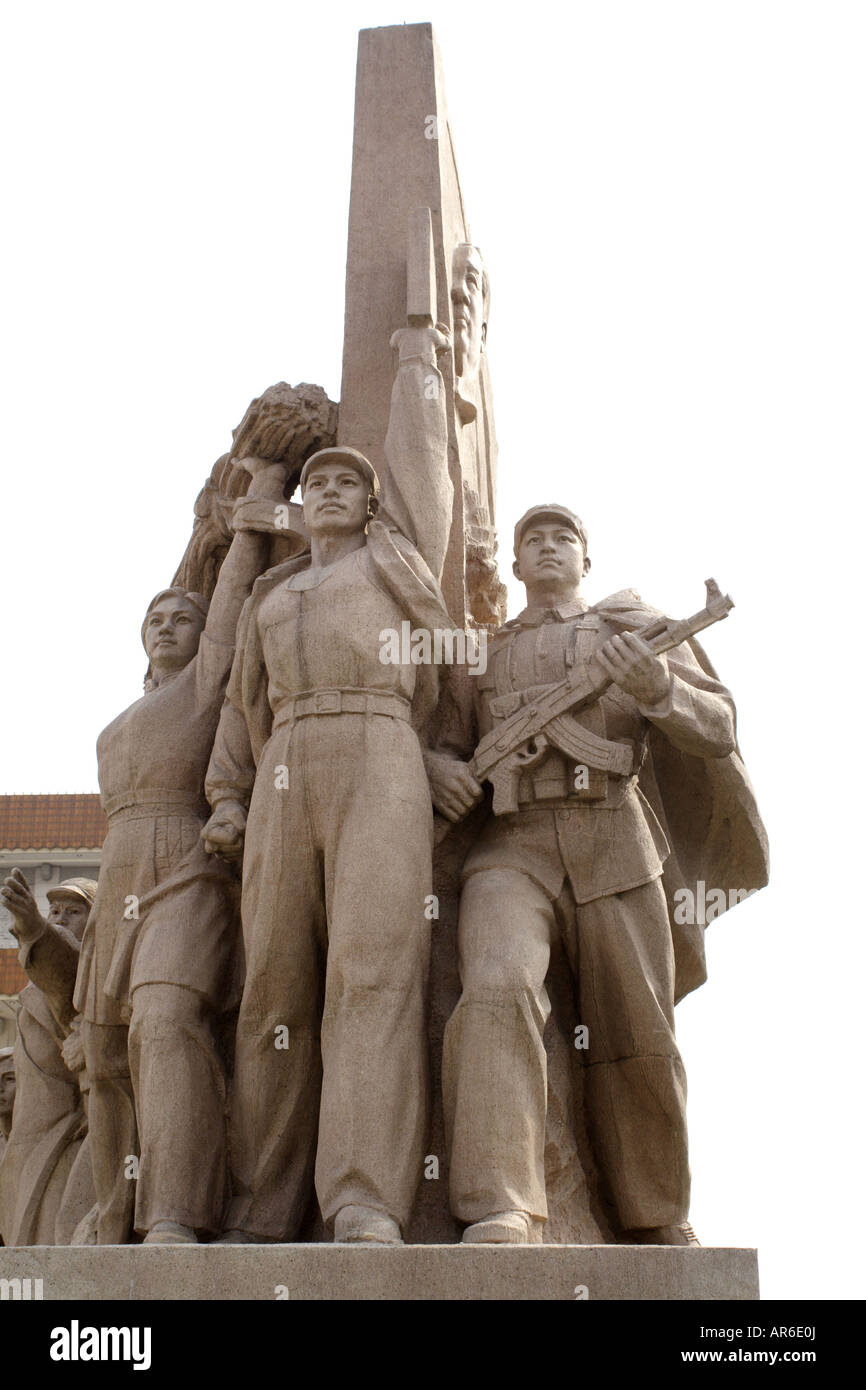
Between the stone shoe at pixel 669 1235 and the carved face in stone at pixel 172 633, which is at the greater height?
the carved face in stone at pixel 172 633

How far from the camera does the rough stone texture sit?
6566mm

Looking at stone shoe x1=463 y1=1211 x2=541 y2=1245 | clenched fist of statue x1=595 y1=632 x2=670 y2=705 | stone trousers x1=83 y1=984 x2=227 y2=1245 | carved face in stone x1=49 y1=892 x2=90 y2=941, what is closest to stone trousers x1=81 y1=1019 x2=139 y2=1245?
stone trousers x1=83 y1=984 x2=227 y2=1245

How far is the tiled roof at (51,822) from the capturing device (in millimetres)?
23719

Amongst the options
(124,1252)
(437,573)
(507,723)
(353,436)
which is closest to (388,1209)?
(124,1252)

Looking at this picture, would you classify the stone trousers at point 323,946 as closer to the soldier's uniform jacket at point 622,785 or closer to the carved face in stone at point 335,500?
the soldier's uniform jacket at point 622,785

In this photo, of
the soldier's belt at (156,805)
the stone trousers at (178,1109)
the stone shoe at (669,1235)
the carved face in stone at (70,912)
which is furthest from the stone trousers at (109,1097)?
the carved face in stone at (70,912)

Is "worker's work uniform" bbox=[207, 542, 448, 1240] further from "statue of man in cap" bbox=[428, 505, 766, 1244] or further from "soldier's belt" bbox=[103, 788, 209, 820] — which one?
"soldier's belt" bbox=[103, 788, 209, 820]

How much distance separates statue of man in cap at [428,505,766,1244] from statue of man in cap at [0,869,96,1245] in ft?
11.8

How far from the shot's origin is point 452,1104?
24.5ft

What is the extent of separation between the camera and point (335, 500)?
867 centimetres

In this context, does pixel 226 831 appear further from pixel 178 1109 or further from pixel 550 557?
pixel 550 557
